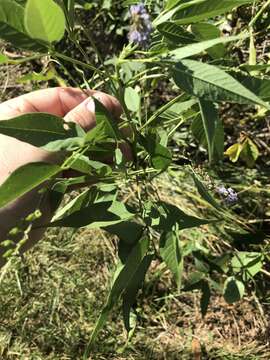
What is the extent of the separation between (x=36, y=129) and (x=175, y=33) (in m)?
0.21

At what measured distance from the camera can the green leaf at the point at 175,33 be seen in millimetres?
689

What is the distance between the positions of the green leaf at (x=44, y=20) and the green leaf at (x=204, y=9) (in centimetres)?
18

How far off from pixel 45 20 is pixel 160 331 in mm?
1236

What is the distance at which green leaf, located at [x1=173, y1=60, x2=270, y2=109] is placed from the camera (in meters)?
0.55

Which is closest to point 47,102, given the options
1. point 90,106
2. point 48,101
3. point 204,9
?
point 48,101

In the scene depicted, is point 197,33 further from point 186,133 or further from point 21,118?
point 186,133

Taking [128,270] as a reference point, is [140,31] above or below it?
above

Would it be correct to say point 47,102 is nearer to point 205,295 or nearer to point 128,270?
point 128,270

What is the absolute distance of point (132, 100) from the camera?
904 millimetres

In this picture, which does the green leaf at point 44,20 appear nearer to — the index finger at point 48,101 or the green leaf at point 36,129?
the green leaf at point 36,129

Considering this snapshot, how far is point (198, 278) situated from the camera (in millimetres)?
1337

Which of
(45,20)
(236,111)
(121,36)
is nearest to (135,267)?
(45,20)

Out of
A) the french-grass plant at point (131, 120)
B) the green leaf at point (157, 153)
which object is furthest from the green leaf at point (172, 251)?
the green leaf at point (157, 153)

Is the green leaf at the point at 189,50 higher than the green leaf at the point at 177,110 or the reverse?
higher
